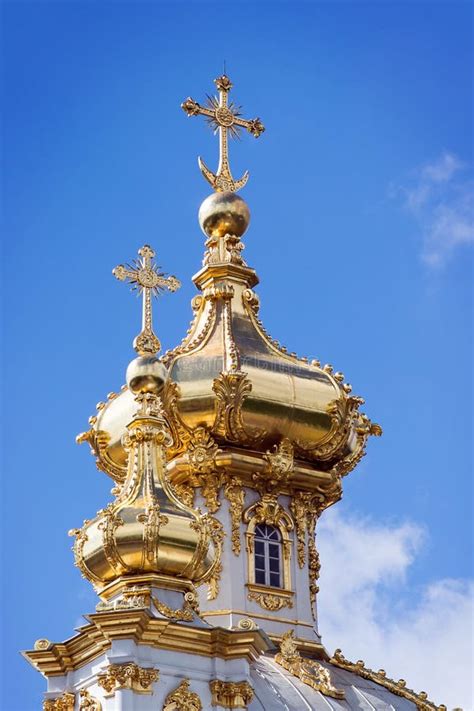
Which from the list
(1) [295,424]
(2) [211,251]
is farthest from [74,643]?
(2) [211,251]

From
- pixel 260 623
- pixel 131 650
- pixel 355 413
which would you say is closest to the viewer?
pixel 131 650

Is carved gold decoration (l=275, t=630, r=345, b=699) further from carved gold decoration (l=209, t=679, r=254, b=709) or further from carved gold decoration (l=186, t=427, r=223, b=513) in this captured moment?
carved gold decoration (l=209, t=679, r=254, b=709)

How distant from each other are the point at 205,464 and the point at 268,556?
5.55ft

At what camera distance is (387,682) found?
32.9 metres

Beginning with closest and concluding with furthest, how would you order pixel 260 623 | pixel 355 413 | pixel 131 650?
pixel 131 650 < pixel 260 623 < pixel 355 413

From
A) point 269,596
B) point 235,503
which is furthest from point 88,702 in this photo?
point 235,503

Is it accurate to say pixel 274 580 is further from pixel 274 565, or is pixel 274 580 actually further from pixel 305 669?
pixel 305 669

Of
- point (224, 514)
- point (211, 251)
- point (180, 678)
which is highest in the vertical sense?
point (211, 251)

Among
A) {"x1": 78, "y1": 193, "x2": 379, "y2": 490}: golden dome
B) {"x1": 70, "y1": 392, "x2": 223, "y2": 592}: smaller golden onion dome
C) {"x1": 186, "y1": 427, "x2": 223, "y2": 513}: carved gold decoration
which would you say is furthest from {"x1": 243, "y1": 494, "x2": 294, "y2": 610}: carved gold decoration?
{"x1": 70, "y1": 392, "x2": 223, "y2": 592}: smaller golden onion dome

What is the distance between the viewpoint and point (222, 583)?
3241cm

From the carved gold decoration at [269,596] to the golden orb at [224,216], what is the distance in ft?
19.5

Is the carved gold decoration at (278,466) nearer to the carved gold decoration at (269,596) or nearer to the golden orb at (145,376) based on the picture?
the carved gold decoration at (269,596)

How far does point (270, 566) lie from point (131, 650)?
237 inches

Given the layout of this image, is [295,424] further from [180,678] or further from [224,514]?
[180,678]
